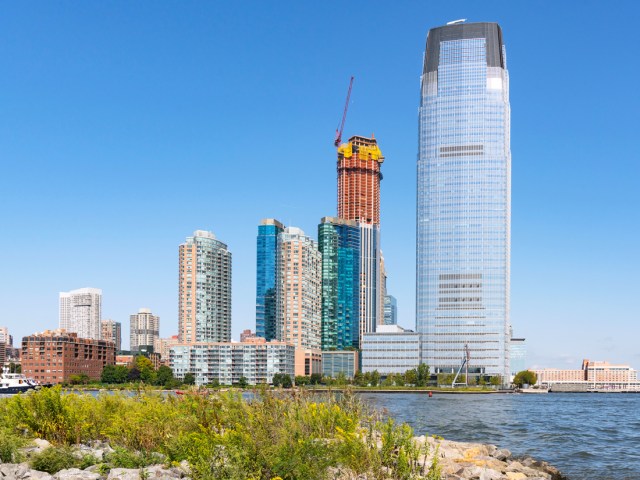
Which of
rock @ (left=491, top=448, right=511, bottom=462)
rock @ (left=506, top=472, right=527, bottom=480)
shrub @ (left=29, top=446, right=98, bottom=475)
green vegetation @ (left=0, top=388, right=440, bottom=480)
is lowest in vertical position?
rock @ (left=491, top=448, right=511, bottom=462)

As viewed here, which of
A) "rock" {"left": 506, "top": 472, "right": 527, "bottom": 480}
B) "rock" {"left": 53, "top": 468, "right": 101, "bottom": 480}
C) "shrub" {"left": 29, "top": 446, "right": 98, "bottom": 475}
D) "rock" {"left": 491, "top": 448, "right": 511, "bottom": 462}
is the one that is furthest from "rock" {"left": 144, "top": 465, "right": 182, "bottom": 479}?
"rock" {"left": 491, "top": 448, "right": 511, "bottom": 462}

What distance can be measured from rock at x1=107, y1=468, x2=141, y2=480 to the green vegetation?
1.16m

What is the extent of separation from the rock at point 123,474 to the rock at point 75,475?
1.58 ft

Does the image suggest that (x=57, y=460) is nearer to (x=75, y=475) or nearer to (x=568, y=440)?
(x=75, y=475)

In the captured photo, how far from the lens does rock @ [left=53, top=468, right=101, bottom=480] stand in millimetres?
23250

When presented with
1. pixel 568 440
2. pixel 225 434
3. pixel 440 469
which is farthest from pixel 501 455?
pixel 568 440

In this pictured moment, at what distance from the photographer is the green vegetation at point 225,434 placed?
22281 millimetres

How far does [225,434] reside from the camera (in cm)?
2358

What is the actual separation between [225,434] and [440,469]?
7.19 meters

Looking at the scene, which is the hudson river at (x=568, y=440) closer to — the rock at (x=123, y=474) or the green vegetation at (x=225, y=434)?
the green vegetation at (x=225, y=434)

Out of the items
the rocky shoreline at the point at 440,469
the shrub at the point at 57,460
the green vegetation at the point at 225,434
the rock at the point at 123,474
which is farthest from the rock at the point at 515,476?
the shrub at the point at 57,460

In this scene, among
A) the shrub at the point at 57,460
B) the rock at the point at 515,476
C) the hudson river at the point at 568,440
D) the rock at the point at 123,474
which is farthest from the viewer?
the hudson river at the point at 568,440

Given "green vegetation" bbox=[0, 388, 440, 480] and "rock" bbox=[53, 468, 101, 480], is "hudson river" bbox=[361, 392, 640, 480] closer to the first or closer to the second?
"green vegetation" bbox=[0, 388, 440, 480]

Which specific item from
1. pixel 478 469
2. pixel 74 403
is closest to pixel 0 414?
pixel 74 403
